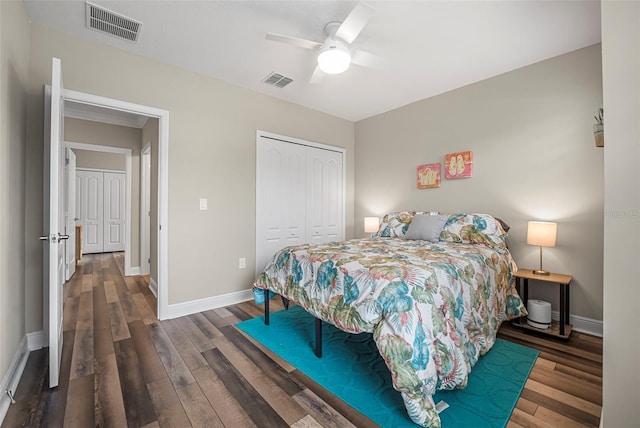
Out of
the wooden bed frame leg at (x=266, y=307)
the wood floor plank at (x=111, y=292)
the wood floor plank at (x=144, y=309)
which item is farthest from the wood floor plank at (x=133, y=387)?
the wood floor plank at (x=111, y=292)

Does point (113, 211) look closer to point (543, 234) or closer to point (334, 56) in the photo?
point (334, 56)

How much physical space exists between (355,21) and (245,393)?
8.32 ft

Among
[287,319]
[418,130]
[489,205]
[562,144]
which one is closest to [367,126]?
[418,130]

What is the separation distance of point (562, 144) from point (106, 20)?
13.6 feet

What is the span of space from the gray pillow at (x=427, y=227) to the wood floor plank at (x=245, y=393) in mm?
2213

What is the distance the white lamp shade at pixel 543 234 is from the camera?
251 centimetres

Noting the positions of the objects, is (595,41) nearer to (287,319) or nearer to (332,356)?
(332,356)

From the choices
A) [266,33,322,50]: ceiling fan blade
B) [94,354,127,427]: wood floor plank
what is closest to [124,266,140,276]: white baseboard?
[94,354,127,427]: wood floor plank

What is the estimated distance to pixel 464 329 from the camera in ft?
5.94

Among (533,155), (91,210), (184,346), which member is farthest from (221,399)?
(91,210)

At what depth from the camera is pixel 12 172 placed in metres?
1.80

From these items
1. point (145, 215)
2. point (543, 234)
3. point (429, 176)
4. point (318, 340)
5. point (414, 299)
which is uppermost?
point (429, 176)

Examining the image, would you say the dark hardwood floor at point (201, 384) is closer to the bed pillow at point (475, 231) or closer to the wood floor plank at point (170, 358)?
the wood floor plank at point (170, 358)

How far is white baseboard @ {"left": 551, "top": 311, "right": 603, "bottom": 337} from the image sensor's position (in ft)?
8.16
